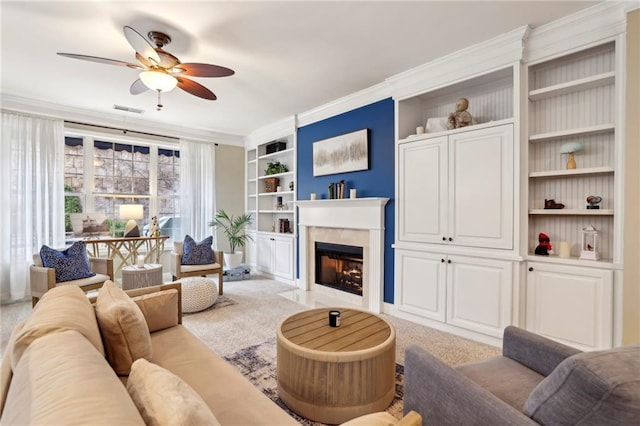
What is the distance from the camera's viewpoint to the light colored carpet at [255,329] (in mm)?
2736

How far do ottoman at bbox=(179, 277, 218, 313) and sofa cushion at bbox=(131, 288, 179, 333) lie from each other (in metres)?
1.48

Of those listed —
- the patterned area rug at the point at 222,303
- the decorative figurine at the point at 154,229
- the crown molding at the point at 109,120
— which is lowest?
the patterned area rug at the point at 222,303

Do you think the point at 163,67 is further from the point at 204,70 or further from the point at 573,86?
the point at 573,86

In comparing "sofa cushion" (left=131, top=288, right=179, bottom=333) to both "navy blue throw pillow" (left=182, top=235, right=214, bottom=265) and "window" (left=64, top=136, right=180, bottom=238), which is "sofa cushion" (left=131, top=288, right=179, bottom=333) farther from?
"window" (left=64, top=136, right=180, bottom=238)

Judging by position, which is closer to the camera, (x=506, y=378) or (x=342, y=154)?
(x=506, y=378)

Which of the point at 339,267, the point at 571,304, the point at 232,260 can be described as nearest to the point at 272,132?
the point at 232,260

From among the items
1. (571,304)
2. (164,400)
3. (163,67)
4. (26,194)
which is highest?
(163,67)

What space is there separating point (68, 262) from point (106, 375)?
11.6 ft

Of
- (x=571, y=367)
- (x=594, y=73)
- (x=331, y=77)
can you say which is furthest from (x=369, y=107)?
(x=571, y=367)

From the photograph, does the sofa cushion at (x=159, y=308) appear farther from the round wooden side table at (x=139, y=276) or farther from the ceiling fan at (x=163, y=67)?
the round wooden side table at (x=139, y=276)

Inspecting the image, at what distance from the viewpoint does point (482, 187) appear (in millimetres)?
2943

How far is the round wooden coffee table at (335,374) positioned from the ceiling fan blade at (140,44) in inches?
89.5

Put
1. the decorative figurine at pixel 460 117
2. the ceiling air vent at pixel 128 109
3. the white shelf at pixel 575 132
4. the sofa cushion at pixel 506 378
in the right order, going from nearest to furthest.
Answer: the sofa cushion at pixel 506 378, the white shelf at pixel 575 132, the decorative figurine at pixel 460 117, the ceiling air vent at pixel 128 109

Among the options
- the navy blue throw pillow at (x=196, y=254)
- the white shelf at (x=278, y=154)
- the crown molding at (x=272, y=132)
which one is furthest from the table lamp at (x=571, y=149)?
the navy blue throw pillow at (x=196, y=254)
